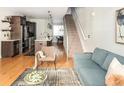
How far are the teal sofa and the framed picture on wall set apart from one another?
0.35 meters

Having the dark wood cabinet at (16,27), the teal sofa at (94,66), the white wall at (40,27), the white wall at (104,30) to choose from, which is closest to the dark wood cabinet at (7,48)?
the dark wood cabinet at (16,27)

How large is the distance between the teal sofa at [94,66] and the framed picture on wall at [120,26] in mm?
350

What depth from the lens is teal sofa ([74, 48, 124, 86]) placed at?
2607mm

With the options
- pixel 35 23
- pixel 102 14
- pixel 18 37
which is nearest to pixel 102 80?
pixel 102 14

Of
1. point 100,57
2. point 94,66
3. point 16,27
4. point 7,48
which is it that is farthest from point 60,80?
point 16,27

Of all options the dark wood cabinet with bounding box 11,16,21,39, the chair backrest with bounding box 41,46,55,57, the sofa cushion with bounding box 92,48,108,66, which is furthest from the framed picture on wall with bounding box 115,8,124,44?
the dark wood cabinet with bounding box 11,16,21,39

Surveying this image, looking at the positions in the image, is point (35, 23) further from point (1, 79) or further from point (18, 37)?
point (1, 79)

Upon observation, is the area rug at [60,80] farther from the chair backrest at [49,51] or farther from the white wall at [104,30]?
the white wall at [104,30]

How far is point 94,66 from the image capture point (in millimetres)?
3613

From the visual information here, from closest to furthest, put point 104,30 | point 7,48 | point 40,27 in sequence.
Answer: point 104,30 → point 7,48 → point 40,27

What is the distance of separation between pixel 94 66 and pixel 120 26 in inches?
41.6

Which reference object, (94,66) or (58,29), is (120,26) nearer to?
(94,66)
